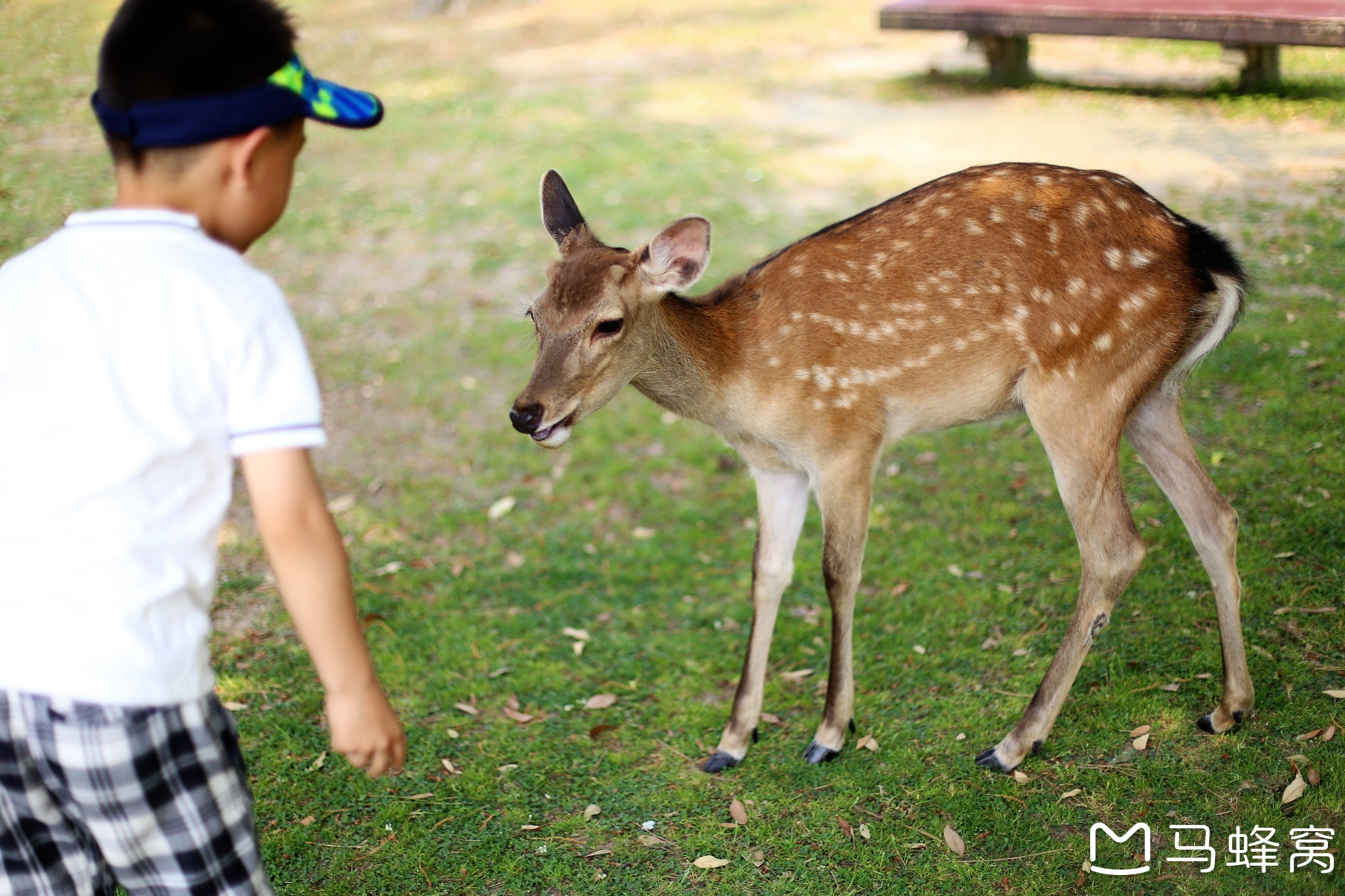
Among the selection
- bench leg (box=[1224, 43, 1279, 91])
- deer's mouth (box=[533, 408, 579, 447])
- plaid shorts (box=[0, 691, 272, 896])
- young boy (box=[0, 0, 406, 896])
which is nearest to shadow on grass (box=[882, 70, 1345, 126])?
bench leg (box=[1224, 43, 1279, 91])

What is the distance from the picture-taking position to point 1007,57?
10.8 m

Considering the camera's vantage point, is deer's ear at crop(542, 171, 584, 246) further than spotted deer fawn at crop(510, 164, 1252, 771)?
Yes

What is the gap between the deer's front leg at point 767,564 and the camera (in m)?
3.92

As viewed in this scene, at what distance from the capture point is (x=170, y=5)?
1896 mm

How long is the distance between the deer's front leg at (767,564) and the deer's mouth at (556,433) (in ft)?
2.76

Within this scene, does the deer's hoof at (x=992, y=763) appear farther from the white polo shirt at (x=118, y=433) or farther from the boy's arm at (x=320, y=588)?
the white polo shirt at (x=118, y=433)

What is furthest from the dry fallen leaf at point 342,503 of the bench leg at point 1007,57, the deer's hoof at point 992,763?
the bench leg at point 1007,57

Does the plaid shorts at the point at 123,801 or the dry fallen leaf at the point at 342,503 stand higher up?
the plaid shorts at the point at 123,801

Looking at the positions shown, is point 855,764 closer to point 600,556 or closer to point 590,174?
point 600,556

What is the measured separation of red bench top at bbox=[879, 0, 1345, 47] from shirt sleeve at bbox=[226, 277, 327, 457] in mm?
8163

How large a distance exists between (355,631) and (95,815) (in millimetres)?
528

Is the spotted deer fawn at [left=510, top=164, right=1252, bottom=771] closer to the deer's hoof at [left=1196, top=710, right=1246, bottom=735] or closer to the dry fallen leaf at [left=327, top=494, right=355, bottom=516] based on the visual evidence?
the deer's hoof at [left=1196, top=710, right=1246, bottom=735]

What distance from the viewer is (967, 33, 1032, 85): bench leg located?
10.7 m

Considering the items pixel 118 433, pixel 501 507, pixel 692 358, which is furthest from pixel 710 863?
pixel 501 507
